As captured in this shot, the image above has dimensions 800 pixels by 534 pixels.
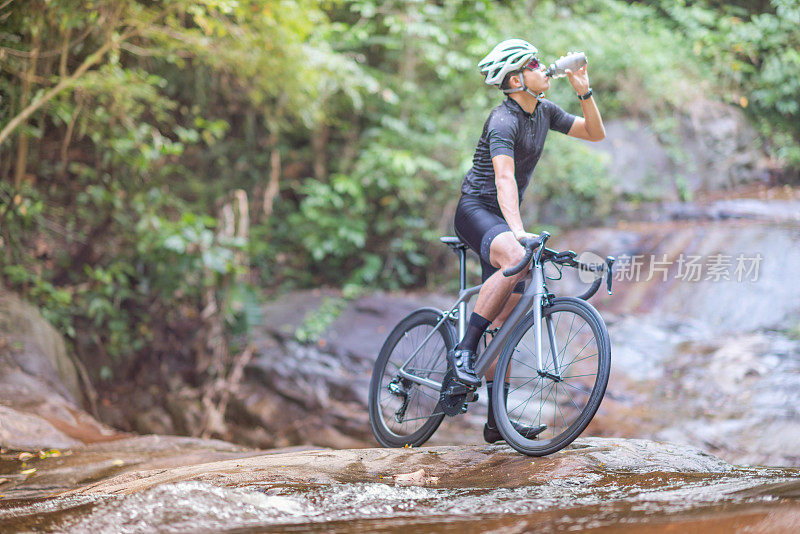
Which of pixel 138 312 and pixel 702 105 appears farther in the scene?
pixel 702 105

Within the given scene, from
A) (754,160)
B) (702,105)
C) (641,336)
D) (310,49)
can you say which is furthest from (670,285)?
(310,49)

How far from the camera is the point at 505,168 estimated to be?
2.71 m

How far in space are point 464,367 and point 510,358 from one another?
0.77 feet

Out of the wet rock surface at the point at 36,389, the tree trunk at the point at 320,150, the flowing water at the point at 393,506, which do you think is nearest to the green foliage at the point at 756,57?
the tree trunk at the point at 320,150

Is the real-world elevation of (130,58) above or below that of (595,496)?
above

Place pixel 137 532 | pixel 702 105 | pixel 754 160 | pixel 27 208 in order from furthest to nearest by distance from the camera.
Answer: pixel 702 105 < pixel 754 160 < pixel 27 208 < pixel 137 532

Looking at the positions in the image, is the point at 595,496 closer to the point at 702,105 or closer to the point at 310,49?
the point at 310,49

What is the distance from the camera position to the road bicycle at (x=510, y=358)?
253 cm

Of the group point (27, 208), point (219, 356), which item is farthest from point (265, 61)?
point (219, 356)

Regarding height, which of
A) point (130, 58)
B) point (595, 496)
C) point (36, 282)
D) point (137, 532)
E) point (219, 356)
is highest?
point (130, 58)

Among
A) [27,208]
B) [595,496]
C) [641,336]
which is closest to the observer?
[595,496]

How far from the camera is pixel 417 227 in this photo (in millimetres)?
8164

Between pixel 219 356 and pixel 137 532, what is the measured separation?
489 centimetres

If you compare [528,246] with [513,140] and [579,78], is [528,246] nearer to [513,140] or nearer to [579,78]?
[513,140]
